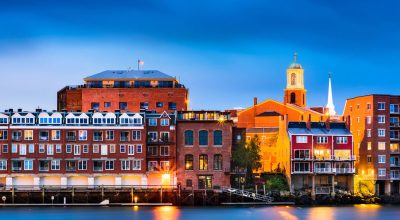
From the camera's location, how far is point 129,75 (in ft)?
551

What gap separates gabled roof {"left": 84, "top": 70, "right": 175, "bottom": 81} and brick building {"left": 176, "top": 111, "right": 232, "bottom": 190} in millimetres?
29238

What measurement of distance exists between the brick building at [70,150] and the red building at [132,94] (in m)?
25.2

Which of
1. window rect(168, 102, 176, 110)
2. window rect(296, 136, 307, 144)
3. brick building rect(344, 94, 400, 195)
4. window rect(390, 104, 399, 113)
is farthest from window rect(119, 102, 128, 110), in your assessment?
window rect(390, 104, 399, 113)

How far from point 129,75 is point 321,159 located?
46003 mm

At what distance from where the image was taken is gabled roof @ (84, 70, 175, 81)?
167m

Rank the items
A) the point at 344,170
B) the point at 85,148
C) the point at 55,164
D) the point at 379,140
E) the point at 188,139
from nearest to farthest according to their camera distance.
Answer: the point at 55,164 → the point at 85,148 → the point at 188,139 → the point at 344,170 → the point at 379,140

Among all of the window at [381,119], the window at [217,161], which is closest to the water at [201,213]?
the window at [217,161]

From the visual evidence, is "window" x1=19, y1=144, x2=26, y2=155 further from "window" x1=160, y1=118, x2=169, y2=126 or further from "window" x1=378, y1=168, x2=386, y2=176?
"window" x1=378, y1=168, x2=386, y2=176

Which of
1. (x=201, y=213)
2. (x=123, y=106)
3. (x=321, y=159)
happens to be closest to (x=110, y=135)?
(x=201, y=213)

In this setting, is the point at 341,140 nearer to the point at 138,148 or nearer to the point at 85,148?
the point at 138,148

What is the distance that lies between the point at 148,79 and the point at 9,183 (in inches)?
1657

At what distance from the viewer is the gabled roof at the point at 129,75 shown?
166750mm

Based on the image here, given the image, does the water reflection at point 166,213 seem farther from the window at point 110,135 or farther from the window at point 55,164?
the window at point 55,164

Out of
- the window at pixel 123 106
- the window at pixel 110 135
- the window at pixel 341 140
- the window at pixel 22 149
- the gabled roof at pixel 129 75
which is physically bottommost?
the window at pixel 22 149
